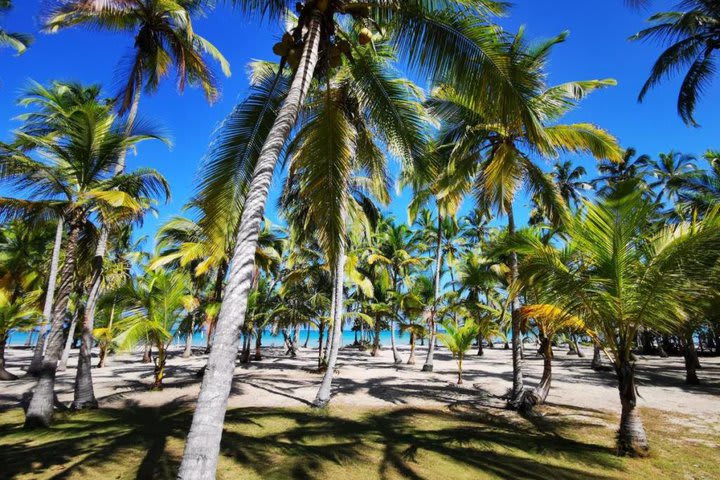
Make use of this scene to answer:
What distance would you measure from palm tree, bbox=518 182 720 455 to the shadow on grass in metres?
1.94

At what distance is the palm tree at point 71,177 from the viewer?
762cm

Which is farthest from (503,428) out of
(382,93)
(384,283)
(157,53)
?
(384,283)

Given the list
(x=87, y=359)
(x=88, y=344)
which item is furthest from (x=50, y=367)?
(x=87, y=359)

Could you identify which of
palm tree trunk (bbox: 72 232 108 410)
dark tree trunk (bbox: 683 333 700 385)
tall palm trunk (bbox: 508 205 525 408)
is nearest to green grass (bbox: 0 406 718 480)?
palm tree trunk (bbox: 72 232 108 410)

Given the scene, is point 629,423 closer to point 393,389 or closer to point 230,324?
point 230,324

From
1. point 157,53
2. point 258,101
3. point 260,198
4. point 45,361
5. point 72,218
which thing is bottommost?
point 45,361

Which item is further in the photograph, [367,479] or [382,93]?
[382,93]

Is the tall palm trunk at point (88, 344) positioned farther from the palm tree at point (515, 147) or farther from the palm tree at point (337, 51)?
the palm tree at point (515, 147)

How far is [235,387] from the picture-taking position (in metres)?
13.2

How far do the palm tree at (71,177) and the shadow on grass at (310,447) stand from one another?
155cm

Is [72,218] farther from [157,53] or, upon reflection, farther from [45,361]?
[157,53]

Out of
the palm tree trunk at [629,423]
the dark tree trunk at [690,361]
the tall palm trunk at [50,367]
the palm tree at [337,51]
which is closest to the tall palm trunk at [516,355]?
the palm tree trunk at [629,423]

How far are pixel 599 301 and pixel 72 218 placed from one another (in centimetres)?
1158

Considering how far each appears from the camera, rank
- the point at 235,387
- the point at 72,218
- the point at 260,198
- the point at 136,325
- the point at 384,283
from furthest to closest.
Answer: the point at 384,283
the point at 235,387
the point at 136,325
the point at 72,218
the point at 260,198
